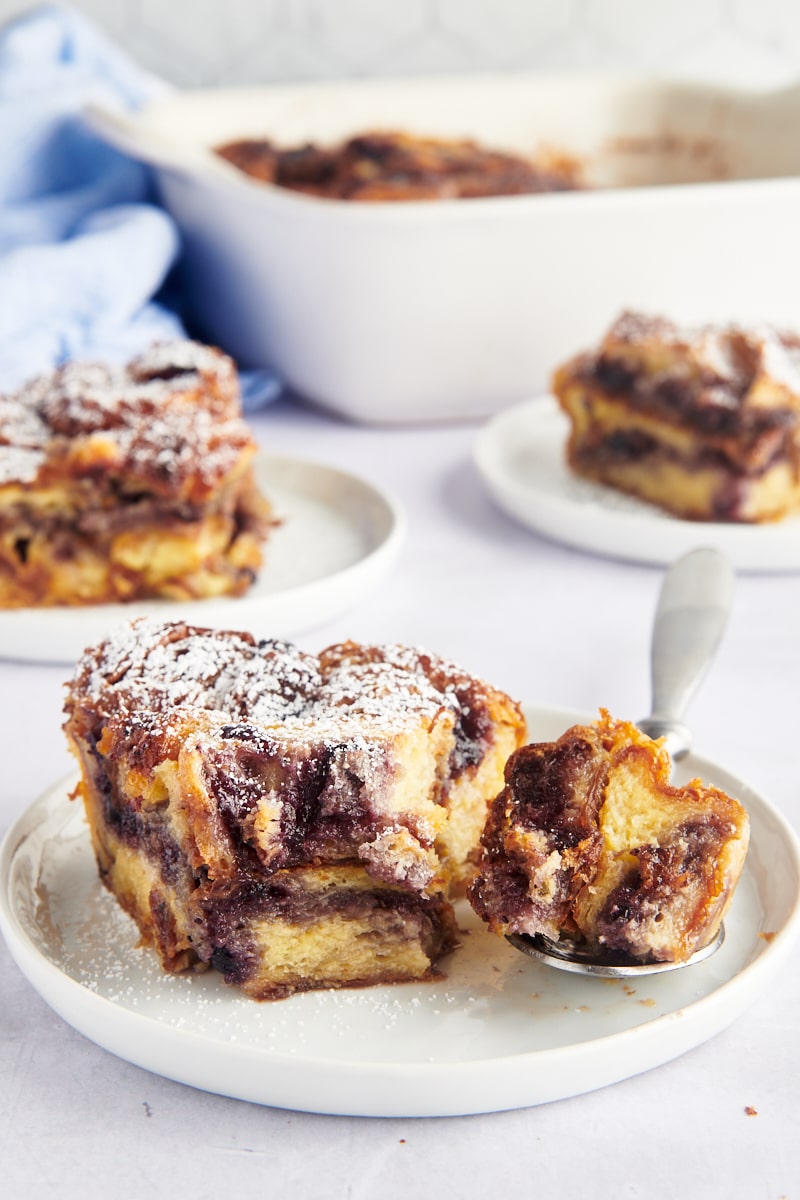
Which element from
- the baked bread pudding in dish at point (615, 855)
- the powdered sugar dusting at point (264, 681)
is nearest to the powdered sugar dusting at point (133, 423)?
the powdered sugar dusting at point (264, 681)

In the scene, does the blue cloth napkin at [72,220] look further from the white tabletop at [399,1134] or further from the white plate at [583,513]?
the white tabletop at [399,1134]

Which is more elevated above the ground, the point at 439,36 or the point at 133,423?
the point at 439,36

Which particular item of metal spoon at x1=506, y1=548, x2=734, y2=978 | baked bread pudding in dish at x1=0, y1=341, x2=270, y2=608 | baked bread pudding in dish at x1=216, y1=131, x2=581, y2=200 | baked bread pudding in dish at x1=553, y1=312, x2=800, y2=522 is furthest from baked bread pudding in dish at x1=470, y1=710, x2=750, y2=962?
baked bread pudding in dish at x1=216, y1=131, x2=581, y2=200

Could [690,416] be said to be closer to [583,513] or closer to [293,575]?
[583,513]

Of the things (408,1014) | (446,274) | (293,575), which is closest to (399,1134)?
(408,1014)

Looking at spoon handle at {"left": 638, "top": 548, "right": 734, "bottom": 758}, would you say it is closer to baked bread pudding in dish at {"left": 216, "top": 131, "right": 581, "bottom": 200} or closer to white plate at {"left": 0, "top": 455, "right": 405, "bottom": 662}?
white plate at {"left": 0, "top": 455, "right": 405, "bottom": 662}
